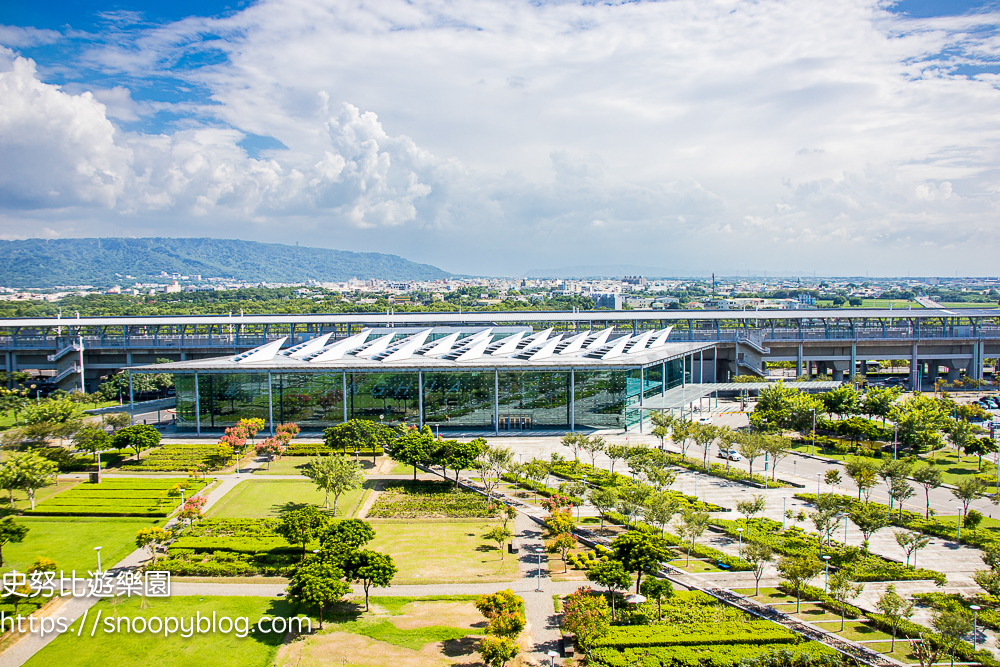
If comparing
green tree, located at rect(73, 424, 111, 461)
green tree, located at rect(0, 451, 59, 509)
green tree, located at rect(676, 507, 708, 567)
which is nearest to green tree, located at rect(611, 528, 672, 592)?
green tree, located at rect(676, 507, 708, 567)

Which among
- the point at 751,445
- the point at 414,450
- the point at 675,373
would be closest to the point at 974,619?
the point at 751,445

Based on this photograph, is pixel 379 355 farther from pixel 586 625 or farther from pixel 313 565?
pixel 586 625

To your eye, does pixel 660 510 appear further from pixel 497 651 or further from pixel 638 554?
pixel 497 651

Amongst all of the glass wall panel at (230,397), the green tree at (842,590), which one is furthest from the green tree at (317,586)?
the glass wall panel at (230,397)

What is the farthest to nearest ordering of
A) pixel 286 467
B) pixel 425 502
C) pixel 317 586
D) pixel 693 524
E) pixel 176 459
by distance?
pixel 176 459, pixel 286 467, pixel 425 502, pixel 693 524, pixel 317 586

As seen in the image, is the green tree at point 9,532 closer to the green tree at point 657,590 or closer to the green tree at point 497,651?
the green tree at point 497,651

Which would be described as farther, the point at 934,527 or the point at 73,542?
the point at 934,527
